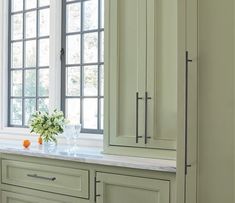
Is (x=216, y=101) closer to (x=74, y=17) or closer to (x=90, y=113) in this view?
(x=90, y=113)

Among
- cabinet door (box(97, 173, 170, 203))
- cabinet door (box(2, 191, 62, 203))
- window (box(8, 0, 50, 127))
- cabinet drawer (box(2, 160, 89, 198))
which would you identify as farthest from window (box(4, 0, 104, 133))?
cabinet door (box(97, 173, 170, 203))

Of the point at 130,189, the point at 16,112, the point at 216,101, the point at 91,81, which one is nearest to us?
the point at 216,101

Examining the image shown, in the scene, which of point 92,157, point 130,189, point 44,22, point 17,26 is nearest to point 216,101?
point 130,189

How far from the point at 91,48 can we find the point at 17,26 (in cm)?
95

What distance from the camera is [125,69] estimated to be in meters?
2.51

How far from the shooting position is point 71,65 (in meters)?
3.39

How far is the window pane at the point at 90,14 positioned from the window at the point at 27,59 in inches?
16.2

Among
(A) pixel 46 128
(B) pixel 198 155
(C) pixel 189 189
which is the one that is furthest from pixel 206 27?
(A) pixel 46 128

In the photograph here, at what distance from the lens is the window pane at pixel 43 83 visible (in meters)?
3.54

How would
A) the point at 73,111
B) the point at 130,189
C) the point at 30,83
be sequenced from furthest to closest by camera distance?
1. the point at 30,83
2. the point at 73,111
3. the point at 130,189

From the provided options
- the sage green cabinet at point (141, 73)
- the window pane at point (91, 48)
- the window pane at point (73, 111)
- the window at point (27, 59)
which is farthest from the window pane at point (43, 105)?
the sage green cabinet at point (141, 73)

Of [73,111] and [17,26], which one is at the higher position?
[17,26]

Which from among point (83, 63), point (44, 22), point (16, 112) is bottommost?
point (16, 112)

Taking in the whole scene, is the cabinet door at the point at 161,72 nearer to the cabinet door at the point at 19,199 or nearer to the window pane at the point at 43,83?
the cabinet door at the point at 19,199
